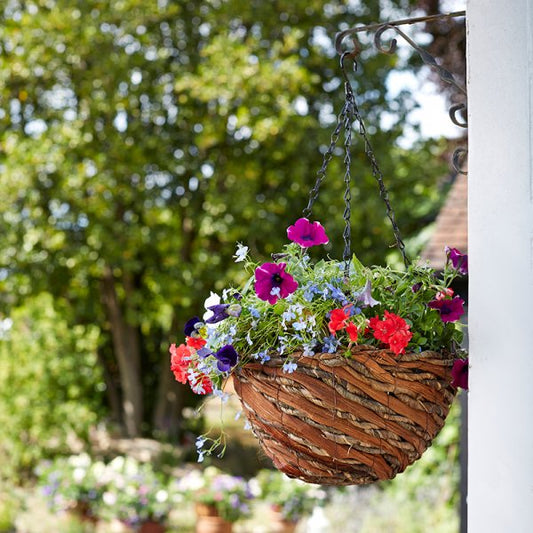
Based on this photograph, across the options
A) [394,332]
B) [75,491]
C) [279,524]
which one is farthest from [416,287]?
[75,491]

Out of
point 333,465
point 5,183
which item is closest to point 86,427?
point 5,183

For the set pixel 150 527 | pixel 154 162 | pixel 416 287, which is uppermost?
pixel 154 162

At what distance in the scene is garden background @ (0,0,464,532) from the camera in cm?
740

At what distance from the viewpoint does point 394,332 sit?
112 cm

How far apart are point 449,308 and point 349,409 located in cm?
23

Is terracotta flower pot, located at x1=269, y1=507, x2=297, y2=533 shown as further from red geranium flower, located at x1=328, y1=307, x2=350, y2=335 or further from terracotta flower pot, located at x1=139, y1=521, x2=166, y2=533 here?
red geranium flower, located at x1=328, y1=307, x2=350, y2=335

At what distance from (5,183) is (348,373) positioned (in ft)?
22.3

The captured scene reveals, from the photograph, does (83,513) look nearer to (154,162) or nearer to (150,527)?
(150,527)

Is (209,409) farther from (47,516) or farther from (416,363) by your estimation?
(416,363)

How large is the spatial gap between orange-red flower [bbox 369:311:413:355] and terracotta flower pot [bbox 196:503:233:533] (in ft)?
15.0

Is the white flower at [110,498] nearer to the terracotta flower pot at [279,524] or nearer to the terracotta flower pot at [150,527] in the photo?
the terracotta flower pot at [150,527]

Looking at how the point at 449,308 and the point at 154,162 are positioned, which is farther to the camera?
the point at 154,162

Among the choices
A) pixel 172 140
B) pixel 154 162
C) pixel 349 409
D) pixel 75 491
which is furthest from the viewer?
pixel 172 140

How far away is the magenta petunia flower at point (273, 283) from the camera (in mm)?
1207
